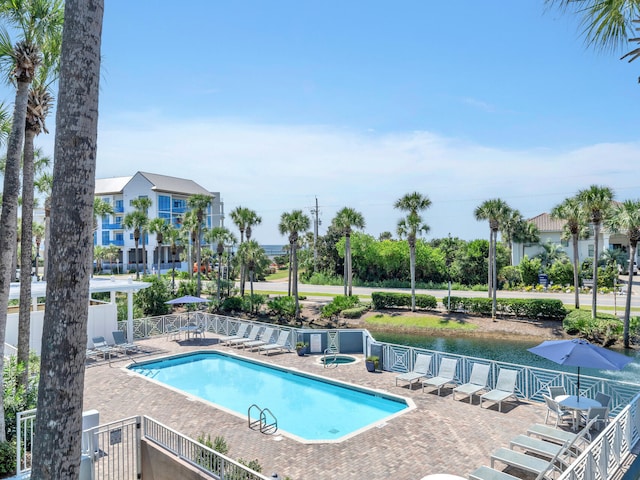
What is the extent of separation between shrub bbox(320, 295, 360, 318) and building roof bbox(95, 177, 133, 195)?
133 ft

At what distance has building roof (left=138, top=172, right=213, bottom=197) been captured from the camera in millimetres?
61844

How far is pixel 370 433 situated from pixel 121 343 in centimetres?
1347

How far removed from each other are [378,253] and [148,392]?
39205 millimetres

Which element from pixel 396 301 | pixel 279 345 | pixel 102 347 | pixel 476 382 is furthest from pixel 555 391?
pixel 396 301

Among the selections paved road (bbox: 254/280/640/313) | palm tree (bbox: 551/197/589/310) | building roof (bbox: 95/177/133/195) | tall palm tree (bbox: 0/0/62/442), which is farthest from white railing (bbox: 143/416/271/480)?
building roof (bbox: 95/177/133/195)

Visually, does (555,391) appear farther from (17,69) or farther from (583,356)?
(17,69)

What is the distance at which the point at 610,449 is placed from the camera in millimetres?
7781

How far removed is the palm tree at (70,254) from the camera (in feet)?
12.8

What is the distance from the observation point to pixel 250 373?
59.3 ft

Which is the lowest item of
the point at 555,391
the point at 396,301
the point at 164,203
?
the point at 396,301

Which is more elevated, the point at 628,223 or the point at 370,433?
the point at 628,223

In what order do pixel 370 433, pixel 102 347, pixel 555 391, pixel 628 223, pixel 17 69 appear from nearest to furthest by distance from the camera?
1. pixel 17 69
2. pixel 370 433
3. pixel 555 391
4. pixel 102 347
5. pixel 628 223

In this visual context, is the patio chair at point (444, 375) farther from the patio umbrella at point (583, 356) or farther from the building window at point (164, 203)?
the building window at point (164, 203)

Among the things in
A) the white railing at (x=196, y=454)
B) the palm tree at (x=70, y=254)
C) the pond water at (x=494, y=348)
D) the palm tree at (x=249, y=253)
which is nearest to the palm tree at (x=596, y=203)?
the pond water at (x=494, y=348)
